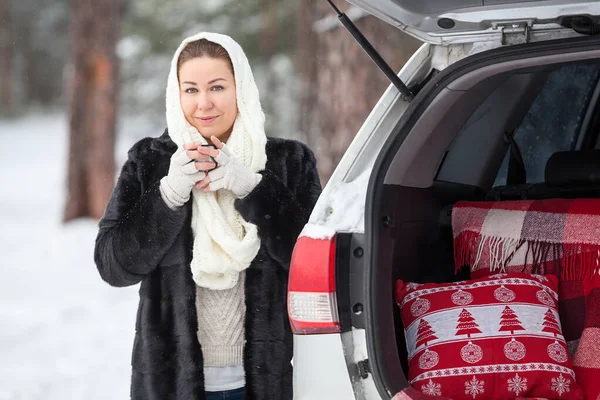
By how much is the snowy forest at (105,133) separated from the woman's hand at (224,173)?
2.49 m

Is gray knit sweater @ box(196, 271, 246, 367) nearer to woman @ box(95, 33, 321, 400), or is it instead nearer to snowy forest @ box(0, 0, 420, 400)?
woman @ box(95, 33, 321, 400)

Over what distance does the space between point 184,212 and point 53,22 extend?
2623cm

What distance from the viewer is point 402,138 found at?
2205 millimetres

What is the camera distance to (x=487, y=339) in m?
2.37

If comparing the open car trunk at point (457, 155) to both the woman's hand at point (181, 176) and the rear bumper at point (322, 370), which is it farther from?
the woman's hand at point (181, 176)

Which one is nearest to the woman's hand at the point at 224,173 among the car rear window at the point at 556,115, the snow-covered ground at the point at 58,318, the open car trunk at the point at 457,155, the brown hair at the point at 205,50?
the brown hair at the point at 205,50

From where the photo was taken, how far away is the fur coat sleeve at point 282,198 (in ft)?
7.80

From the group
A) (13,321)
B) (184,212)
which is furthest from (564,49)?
(13,321)

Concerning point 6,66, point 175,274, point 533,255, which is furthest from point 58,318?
point 6,66

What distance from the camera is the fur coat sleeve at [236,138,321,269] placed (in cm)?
238

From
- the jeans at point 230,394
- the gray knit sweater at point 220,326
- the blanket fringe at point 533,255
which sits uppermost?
the blanket fringe at point 533,255

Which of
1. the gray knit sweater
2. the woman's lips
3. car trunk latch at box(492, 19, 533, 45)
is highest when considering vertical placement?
car trunk latch at box(492, 19, 533, 45)

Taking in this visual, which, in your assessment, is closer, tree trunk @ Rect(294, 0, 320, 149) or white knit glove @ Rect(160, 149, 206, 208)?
white knit glove @ Rect(160, 149, 206, 208)

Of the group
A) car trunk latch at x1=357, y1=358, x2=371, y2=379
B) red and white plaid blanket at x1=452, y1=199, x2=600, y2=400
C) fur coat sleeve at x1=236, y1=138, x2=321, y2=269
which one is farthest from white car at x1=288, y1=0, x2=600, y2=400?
red and white plaid blanket at x1=452, y1=199, x2=600, y2=400
